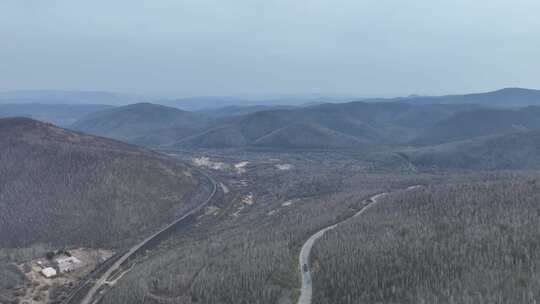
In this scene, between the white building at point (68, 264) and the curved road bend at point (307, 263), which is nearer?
the curved road bend at point (307, 263)

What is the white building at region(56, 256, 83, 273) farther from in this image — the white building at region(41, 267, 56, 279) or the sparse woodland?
the sparse woodland

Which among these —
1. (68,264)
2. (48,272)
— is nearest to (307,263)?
(68,264)

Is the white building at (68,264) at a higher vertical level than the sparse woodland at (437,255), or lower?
lower

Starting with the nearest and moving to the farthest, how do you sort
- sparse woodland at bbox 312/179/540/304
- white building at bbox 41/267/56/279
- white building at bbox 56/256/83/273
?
sparse woodland at bbox 312/179/540/304
white building at bbox 41/267/56/279
white building at bbox 56/256/83/273

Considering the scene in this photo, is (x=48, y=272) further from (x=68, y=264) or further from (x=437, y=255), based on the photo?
(x=437, y=255)

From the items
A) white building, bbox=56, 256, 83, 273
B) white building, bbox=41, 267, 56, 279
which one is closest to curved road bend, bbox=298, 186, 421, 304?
white building, bbox=56, 256, 83, 273

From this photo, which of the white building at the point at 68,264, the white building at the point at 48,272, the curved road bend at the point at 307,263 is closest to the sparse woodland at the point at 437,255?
the curved road bend at the point at 307,263

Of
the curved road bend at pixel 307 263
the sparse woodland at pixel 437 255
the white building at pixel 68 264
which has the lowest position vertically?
the white building at pixel 68 264

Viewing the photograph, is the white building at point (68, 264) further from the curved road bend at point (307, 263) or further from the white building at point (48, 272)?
the curved road bend at point (307, 263)
